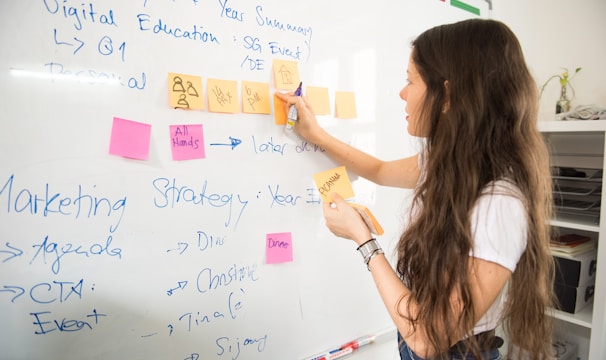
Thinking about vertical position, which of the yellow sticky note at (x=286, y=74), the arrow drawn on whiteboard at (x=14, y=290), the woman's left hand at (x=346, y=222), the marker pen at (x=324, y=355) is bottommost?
the marker pen at (x=324, y=355)

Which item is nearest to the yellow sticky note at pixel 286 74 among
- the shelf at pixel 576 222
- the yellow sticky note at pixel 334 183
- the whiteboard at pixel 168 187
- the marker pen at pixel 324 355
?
the whiteboard at pixel 168 187

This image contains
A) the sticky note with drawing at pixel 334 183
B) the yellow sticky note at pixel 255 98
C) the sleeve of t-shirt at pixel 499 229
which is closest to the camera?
the sleeve of t-shirt at pixel 499 229

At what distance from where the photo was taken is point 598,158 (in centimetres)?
164

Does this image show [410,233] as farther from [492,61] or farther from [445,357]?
[492,61]

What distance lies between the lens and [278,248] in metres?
0.86

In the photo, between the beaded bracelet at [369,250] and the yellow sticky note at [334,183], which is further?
the yellow sticky note at [334,183]

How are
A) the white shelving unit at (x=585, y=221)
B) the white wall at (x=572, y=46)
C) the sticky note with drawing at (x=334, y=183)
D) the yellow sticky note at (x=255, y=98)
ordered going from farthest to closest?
the white wall at (x=572, y=46)
the white shelving unit at (x=585, y=221)
the sticky note with drawing at (x=334, y=183)
the yellow sticky note at (x=255, y=98)

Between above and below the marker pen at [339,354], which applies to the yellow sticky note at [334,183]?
above

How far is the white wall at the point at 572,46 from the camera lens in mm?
1644

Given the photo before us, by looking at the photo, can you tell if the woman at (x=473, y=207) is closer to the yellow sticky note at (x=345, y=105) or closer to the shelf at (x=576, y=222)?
the yellow sticky note at (x=345, y=105)

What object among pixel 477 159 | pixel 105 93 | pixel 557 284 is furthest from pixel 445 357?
pixel 557 284

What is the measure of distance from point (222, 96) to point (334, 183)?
0.36 metres

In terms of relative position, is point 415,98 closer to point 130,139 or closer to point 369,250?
point 369,250

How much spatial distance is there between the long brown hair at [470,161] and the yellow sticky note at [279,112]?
0.32 m
